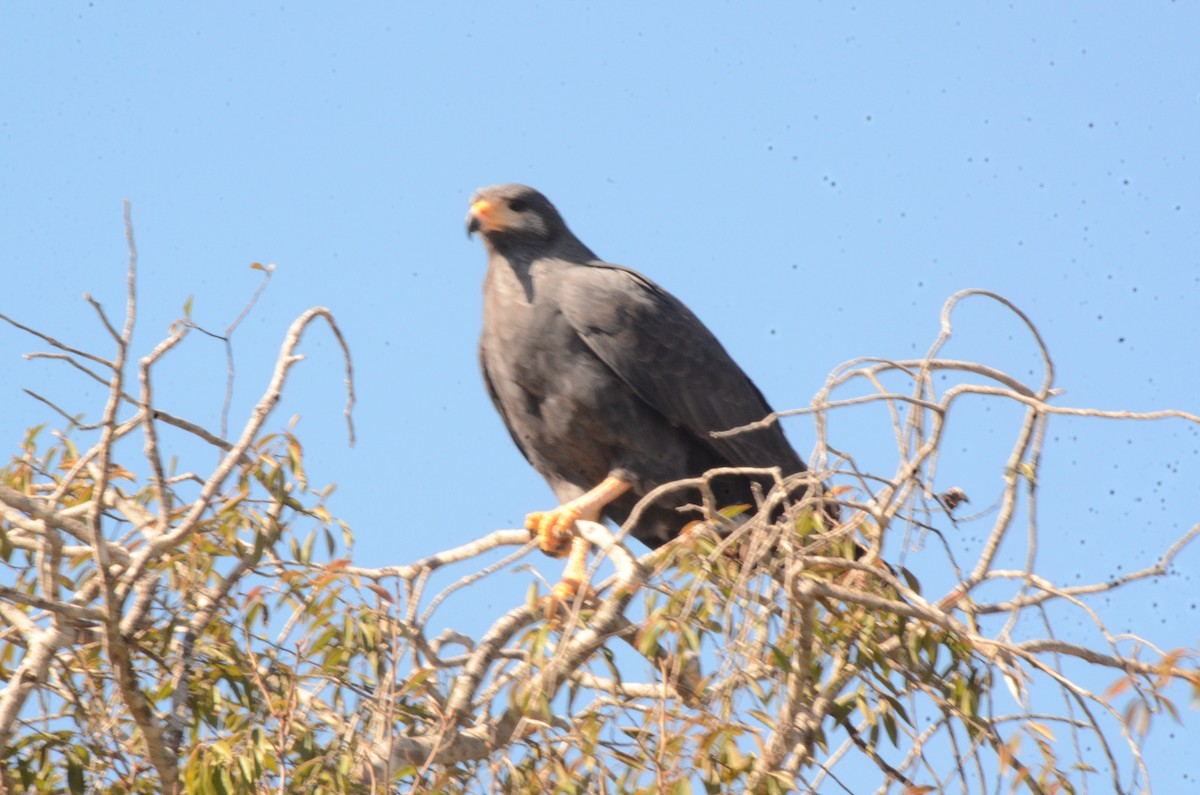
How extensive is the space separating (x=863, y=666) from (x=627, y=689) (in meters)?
0.97

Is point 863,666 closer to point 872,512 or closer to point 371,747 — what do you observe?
point 872,512

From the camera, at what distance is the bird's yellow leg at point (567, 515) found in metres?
5.33

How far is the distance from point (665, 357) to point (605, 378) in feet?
0.89

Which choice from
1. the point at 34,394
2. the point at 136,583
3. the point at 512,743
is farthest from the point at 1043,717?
the point at 34,394

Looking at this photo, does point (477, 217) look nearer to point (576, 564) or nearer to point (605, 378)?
point (605, 378)

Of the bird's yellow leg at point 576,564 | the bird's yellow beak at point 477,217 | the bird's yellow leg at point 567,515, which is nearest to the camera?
the bird's yellow leg at point 576,564

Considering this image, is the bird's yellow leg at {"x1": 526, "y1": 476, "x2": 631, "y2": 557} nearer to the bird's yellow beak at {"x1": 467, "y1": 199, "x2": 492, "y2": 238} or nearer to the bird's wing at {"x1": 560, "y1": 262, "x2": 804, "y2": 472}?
the bird's wing at {"x1": 560, "y1": 262, "x2": 804, "y2": 472}

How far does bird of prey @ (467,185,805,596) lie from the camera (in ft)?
17.8

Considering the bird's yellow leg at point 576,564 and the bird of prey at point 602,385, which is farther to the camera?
the bird of prey at point 602,385

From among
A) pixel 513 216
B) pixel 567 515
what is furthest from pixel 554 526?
pixel 513 216

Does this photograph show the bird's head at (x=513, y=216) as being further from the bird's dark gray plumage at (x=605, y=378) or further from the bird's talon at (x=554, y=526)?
the bird's talon at (x=554, y=526)

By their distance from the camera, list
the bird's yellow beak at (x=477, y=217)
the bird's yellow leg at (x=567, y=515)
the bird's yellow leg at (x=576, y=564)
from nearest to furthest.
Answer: the bird's yellow leg at (x=576, y=564), the bird's yellow leg at (x=567, y=515), the bird's yellow beak at (x=477, y=217)

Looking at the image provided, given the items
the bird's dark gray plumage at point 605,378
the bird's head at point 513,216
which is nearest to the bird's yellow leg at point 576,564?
the bird's dark gray plumage at point 605,378

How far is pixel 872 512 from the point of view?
3.35 meters
